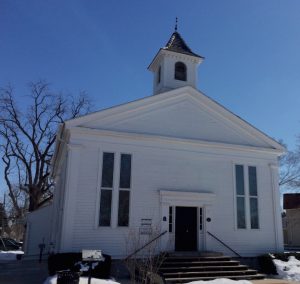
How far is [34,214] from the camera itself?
22812 mm

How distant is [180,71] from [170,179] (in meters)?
6.89

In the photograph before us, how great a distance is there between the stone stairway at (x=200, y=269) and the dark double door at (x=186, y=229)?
1.15 meters

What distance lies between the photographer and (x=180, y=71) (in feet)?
65.8

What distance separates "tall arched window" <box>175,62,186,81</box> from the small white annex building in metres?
2.15

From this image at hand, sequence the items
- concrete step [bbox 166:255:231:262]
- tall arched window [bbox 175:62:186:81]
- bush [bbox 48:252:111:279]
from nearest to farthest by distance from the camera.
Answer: bush [bbox 48:252:111:279] → concrete step [bbox 166:255:231:262] → tall arched window [bbox 175:62:186:81]

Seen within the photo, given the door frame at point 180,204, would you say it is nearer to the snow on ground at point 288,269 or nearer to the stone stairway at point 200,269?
the stone stairway at point 200,269

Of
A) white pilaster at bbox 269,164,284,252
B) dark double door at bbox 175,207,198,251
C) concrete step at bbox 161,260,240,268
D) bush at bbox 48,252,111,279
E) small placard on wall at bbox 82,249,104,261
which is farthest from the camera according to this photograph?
white pilaster at bbox 269,164,284,252

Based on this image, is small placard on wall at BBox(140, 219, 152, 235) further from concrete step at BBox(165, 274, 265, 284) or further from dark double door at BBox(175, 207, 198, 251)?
concrete step at BBox(165, 274, 265, 284)

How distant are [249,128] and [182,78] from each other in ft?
15.0

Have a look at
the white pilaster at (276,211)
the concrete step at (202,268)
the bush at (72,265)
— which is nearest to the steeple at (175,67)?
the white pilaster at (276,211)

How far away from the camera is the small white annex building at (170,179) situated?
14703 mm

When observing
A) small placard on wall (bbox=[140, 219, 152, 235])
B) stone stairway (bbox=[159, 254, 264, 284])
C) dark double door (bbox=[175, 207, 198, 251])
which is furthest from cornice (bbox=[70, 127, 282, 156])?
stone stairway (bbox=[159, 254, 264, 284])

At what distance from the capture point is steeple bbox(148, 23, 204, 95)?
19.5m

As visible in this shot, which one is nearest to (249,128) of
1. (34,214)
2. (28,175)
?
(34,214)
